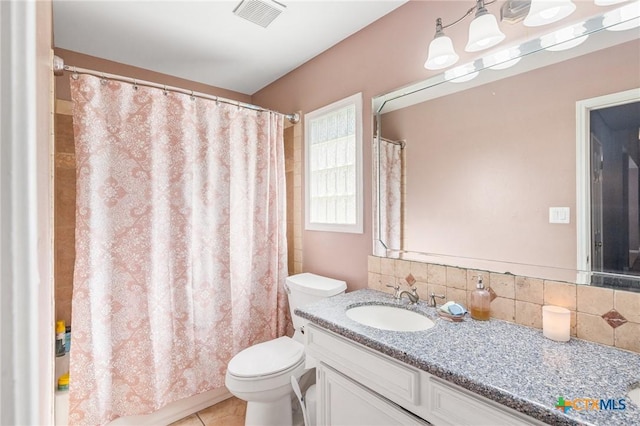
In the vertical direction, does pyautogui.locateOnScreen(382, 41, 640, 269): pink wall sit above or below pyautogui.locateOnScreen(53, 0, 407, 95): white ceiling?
below

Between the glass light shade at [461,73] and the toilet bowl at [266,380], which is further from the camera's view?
the toilet bowl at [266,380]

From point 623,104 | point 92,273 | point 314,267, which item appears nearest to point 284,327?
point 314,267

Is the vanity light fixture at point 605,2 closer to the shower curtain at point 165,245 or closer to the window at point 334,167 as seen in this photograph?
the window at point 334,167

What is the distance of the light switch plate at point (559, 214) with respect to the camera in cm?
114

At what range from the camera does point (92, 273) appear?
159cm

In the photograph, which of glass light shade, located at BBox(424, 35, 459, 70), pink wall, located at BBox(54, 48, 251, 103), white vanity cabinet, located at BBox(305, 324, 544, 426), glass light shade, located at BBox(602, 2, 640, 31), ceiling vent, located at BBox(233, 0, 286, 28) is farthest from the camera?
pink wall, located at BBox(54, 48, 251, 103)

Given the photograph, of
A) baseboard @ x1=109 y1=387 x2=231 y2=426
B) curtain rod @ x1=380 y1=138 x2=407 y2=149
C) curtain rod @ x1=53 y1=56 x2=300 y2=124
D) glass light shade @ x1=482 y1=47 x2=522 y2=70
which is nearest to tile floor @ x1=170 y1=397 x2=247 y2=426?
baseboard @ x1=109 y1=387 x2=231 y2=426

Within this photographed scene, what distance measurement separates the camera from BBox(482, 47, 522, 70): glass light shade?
126cm

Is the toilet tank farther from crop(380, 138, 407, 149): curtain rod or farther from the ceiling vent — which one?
the ceiling vent

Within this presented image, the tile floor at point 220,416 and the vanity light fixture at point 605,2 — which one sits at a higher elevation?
the vanity light fixture at point 605,2

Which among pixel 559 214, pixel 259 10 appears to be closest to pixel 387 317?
pixel 559 214

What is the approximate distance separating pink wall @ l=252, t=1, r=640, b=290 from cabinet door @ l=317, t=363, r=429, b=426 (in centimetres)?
66

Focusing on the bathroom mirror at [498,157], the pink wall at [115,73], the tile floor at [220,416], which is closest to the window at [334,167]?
the bathroom mirror at [498,157]

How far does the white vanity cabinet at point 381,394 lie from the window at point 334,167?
817mm
